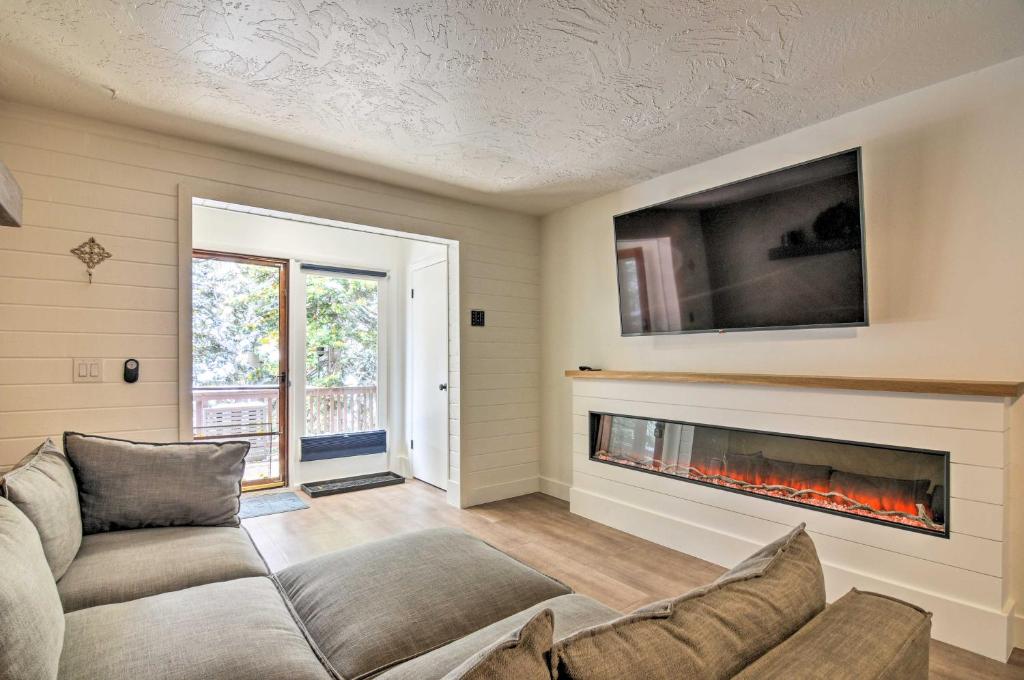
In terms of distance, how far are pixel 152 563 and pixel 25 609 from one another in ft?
2.74

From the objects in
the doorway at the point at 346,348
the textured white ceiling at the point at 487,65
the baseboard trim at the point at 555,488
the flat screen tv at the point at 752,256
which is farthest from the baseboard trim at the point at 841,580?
the textured white ceiling at the point at 487,65

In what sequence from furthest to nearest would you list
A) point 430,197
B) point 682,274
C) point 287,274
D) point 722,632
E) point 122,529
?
point 287,274 → point 430,197 → point 682,274 → point 122,529 → point 722,632

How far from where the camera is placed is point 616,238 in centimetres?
359

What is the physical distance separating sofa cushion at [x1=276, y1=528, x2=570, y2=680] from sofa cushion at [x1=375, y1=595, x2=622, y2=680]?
0.09 m

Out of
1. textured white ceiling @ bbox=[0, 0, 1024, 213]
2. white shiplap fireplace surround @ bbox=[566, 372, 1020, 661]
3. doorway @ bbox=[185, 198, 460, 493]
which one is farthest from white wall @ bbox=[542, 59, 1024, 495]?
doorway @ bbox=[185, 198, 460, 493]

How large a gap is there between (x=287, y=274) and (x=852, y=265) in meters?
4.37

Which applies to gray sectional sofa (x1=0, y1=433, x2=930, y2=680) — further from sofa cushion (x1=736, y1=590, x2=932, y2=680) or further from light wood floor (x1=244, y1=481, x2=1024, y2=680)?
light wood floor (x1=244, y1=481, x2=1024, y2=680)

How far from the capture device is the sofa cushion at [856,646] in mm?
721

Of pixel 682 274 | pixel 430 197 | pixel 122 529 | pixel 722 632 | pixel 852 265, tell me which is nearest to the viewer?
pixel 722 632

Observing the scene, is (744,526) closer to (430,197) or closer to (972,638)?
(972,638)

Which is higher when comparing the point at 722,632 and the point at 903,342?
the point at 903,342

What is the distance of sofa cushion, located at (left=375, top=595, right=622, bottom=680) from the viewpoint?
104 cm

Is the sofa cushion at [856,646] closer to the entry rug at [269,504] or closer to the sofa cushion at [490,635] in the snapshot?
the sofa cushion at [490,635]

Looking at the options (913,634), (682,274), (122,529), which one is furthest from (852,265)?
(122,529)
